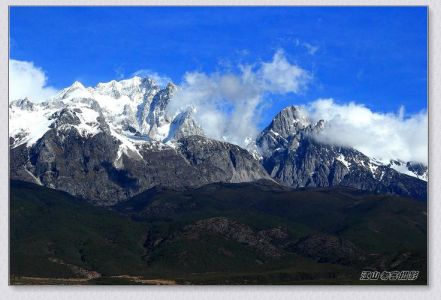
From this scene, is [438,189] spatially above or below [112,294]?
above

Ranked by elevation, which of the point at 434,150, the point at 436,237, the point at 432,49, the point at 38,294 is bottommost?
the point at 38,294

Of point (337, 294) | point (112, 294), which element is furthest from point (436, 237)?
point (112, 294)

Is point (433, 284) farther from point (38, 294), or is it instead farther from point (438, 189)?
point (38, 294)

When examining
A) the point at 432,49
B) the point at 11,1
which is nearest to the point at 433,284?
the point at 432,49

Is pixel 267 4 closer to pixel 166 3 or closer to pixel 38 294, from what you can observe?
pixel 166 3

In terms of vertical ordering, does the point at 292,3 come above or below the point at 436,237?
above

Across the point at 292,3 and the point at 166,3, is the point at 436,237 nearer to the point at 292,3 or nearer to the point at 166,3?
the point at 292,3
